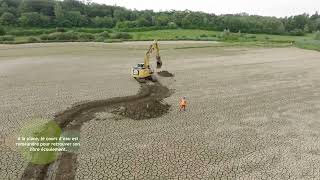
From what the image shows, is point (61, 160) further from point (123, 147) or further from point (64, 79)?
point (64, 79)

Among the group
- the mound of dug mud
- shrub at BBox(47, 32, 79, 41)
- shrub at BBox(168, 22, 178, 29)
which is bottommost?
the mound of dug mud

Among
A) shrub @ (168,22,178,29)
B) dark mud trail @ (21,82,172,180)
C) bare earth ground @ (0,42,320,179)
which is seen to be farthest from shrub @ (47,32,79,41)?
dark mud trail @ (21,82,172,180)

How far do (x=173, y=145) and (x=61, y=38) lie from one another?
5433 cm

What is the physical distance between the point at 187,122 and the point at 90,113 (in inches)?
247

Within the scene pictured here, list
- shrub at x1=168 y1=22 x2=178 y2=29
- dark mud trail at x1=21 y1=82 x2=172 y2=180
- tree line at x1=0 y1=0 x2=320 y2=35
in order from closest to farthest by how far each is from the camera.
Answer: dark mud trail at x1=21 y1=82 x2=172 y2=180 → tree line at x1=0 y1=0 x2=320 y2=35 → shrub at x1=168 y1=22 x2=178 y2=29

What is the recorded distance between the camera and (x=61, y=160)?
611 inches

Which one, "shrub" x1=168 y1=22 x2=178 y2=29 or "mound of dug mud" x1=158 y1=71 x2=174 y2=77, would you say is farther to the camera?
"shrub" x1=168 y1=22 x2=178 y2=29

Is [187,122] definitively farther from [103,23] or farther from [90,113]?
[103,23]

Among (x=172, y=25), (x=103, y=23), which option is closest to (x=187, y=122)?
(x=103, y=23)

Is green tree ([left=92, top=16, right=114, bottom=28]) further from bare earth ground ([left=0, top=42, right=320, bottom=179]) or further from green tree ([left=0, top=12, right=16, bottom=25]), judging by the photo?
bare earth ground ([left=0, top=42, right=320, bottom=179])

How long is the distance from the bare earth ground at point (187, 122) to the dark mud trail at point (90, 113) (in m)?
0.55

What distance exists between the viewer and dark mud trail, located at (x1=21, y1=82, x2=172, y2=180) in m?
14.4

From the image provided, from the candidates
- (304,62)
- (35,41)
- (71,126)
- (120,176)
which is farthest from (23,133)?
(35,41)

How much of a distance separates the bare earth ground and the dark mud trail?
0.55 metres
